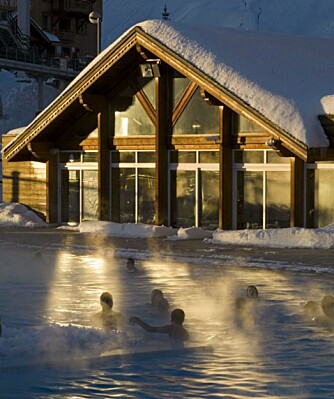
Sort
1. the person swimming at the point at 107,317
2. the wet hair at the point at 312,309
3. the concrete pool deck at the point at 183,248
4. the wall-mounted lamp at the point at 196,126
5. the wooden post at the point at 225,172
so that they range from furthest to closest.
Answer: the wall-mounted lamp at the point at 196,126 < the wooden post at the point at 225,172 < the concrete pool deck at the point at 183,248 < the wet hair at the point at 312,309 < the person swimming at the point at 107,317

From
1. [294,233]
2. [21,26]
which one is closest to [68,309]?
[294,233]

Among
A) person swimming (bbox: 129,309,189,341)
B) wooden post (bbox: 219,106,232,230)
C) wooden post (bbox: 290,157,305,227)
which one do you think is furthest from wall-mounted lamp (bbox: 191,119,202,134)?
person swimming (bbox: 129,309,189,341)

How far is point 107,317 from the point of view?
13.4 metres

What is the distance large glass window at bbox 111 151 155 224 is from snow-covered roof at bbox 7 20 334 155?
2514mm

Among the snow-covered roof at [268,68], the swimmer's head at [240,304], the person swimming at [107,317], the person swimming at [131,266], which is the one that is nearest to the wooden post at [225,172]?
the snow-covered roof at [268,68]

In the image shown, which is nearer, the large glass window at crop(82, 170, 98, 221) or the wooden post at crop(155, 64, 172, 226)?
the wooden post at crop(155, 64, 172, 226)

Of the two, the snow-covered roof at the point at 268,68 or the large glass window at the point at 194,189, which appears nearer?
the snow-covered roof at the point at 268,68

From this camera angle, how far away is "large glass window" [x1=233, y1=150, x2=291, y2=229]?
26312 mm

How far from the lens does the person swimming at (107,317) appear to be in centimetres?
1308

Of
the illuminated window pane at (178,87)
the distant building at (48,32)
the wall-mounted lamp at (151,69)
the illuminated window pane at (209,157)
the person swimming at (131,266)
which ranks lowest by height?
the person swimming at (131,266)

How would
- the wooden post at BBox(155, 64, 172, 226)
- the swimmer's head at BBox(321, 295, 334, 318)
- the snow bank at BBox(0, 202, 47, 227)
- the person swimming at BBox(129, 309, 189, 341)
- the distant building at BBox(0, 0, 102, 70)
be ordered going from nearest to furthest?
the person swimming at BBox(129, 309, 189, 341) < the swimmer's head at BBox(321, 295, 334, 318) < the wooden post at BBox(155, 64, 172, 226) < the snow bank at BBox(0, 202, 47, 227) < the distant building at BBox(0, 0, 102, 70)

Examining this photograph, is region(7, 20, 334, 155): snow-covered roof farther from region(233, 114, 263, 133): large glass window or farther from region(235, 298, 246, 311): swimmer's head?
region(235, 298, 246, 311): swimmer's head

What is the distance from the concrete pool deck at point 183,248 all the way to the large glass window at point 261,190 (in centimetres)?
249

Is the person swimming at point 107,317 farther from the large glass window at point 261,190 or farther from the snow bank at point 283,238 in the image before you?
the large glass window at point 261,190
